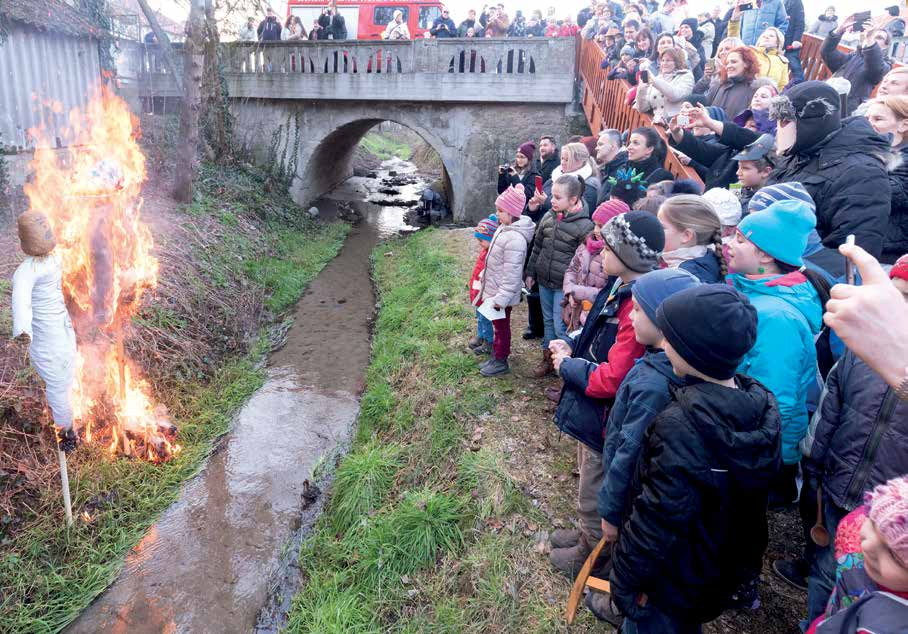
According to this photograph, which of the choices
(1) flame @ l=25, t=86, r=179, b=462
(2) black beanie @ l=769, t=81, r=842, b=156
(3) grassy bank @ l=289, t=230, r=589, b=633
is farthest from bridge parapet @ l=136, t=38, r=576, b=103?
(2) black beanie @ l=769, t=81, r=842, b=156

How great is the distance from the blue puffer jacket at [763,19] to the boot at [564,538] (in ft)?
28.0

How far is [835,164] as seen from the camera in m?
3.72

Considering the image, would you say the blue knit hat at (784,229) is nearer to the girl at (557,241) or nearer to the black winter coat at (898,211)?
the black winter coat at (898,211)

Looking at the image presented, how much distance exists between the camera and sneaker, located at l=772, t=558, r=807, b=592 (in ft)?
11.1

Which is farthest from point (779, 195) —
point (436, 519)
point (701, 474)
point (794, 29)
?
point (794, 29)

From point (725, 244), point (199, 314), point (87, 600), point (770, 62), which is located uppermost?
point (770, 62)

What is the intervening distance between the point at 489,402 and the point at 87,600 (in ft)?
13.0

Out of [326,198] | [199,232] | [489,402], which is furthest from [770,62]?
[326,198]

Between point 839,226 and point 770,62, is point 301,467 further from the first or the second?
point 770,62

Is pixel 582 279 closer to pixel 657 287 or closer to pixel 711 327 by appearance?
pixel 657 287

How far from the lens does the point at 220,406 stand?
7.48 meters

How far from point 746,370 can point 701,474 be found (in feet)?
3.08

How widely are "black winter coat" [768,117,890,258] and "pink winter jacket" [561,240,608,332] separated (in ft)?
5.21

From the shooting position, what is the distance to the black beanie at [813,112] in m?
3.78
